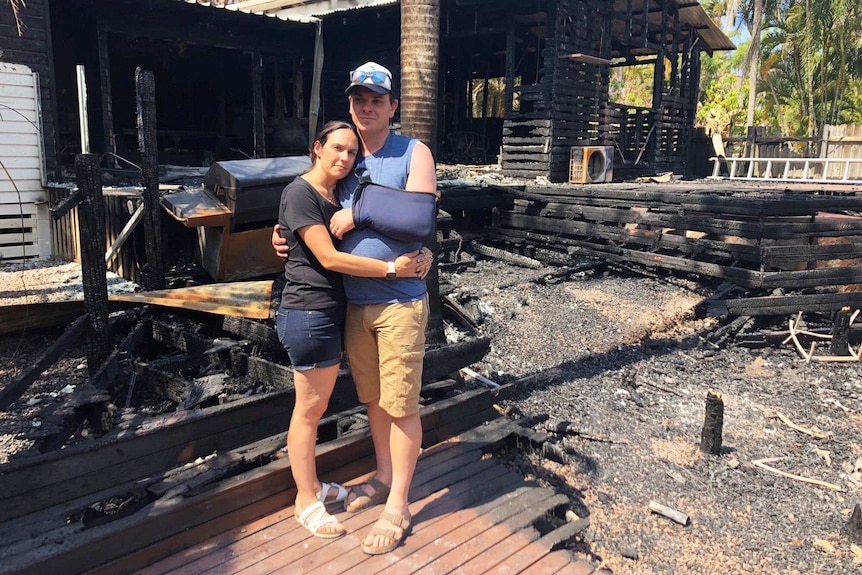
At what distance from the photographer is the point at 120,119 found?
52.3 ft

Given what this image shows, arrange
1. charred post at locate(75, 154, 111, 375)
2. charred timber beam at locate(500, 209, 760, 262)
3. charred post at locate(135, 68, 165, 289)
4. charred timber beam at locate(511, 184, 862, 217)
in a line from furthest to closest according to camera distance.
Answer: charred timber beam at locate(500, 209, 760, 262), charred timber beam at locate(511, 184, 862, 217), charred post at locate(135, 68, 165, 289), charred post at locate(75, 154, 111, 375)

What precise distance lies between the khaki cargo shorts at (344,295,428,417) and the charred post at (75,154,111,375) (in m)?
3.56

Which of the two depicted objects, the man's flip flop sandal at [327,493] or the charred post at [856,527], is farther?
the charred post at [856,527]

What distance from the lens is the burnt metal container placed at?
731cm

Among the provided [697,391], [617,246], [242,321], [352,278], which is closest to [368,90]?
[352,278]

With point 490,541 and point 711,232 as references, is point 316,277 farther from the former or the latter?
point 711,232

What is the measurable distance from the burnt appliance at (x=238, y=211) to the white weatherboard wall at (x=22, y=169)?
15.7 ft

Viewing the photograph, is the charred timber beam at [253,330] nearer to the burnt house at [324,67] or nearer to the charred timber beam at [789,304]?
the charred timber beam at [789,304]

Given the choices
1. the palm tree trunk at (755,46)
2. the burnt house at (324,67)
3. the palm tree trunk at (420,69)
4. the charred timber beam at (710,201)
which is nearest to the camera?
the palm tree trunk at (420,69)

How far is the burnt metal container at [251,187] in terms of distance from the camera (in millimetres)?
7312

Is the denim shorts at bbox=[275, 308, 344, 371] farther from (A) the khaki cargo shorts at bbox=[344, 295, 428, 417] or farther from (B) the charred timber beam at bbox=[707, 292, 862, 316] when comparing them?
(B) the charred timber beam at bbox=[707, 292, 862, 316]

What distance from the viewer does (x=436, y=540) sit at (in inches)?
123

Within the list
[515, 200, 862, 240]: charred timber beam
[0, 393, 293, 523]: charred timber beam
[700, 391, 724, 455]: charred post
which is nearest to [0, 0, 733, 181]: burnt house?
[515, 200, 862, 240]: charred timber beam

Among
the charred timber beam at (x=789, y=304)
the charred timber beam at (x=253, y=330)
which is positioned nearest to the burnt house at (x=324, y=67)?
the charred timber beam at (x=789, y=304)
